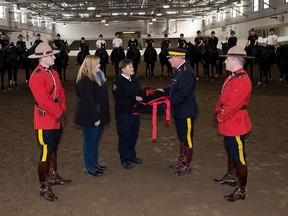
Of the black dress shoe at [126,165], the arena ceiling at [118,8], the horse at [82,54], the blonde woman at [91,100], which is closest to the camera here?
the blonde woman at [91,100]

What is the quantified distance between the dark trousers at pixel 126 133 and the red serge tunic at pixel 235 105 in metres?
1.58

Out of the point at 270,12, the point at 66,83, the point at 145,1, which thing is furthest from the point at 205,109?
the point at 145,1

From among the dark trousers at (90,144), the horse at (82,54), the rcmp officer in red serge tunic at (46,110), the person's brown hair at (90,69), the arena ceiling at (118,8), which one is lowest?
the dark trousers at (90,144)

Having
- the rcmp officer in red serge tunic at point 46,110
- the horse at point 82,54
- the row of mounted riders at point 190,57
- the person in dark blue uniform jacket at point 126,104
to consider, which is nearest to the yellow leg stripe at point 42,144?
the rcmp officer in red serge tunic at point 46,110

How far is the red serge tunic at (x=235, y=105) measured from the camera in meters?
3.89

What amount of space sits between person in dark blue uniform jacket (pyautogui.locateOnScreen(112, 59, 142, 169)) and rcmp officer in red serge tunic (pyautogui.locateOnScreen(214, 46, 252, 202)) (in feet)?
4.70


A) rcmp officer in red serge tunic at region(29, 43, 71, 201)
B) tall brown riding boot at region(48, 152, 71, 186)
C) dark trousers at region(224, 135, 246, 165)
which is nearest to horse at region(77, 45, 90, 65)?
tall brown riding boot at region(48, 152, 71, 186)

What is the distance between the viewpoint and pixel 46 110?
3.98 meters

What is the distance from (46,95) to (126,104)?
4.73ft

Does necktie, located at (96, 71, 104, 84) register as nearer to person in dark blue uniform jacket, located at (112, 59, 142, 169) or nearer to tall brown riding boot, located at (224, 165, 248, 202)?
person in dark blue uniform jacket, located at (112, 59, 142, 169)

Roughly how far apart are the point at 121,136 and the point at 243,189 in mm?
2014

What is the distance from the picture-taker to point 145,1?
133 ft

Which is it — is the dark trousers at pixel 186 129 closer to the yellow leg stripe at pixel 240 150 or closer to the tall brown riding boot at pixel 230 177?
the tall brown riding boot at pixel 230 177

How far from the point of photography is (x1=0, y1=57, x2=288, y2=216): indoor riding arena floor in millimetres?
3986
